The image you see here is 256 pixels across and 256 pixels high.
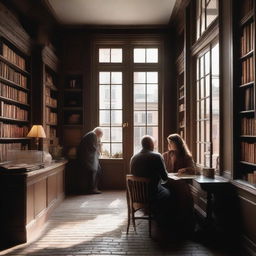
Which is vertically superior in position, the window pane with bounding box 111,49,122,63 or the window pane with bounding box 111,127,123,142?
the window pane with bounding box 111,49,122,63

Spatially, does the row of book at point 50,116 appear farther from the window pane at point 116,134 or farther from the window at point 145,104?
the window at point 145,104

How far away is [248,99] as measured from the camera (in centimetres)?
373

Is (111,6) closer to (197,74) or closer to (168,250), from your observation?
(197,74)

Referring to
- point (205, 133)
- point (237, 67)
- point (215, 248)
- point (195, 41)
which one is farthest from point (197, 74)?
point (215, 248)

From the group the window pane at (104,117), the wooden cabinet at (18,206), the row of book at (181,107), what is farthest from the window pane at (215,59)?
the window pane at (104,117)

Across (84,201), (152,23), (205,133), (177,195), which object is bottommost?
(84,201)

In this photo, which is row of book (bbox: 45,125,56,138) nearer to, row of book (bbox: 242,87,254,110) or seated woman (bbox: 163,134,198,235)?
seated woman (bbox: 163,134,198,235)

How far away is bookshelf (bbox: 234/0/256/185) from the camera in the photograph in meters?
3.56

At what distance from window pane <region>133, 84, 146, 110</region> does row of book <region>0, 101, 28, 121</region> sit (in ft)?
10.1

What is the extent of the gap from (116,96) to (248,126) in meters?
4.87

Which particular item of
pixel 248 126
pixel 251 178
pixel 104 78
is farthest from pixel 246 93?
pixel 104 78

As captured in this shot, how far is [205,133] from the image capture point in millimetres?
5477

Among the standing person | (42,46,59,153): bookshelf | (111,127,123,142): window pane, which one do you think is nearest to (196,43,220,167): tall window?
the standing person

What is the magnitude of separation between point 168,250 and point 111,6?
518 cm
